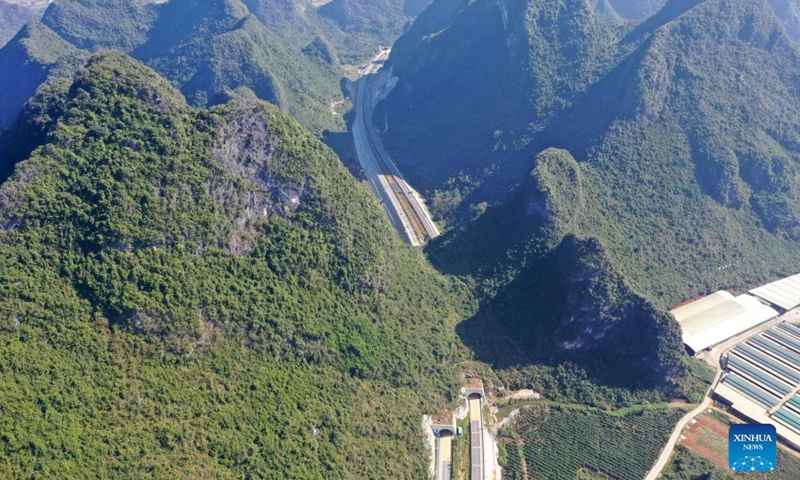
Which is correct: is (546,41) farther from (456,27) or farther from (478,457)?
(478,457)

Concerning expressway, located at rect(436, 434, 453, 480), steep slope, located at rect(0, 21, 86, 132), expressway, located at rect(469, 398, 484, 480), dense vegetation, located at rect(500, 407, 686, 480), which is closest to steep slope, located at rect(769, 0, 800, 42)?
dense vegetation, located at rect(500, 407, 686, 480)

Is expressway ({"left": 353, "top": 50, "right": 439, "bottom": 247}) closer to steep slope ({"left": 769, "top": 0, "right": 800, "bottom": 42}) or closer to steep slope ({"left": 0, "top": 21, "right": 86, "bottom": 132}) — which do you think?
steep slope ({"left": 0, "top": 21, "right": 86, "bottom": 132})

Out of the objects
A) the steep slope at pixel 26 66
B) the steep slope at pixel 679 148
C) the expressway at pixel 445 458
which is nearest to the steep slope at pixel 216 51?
the steep slope at pixel 26 66

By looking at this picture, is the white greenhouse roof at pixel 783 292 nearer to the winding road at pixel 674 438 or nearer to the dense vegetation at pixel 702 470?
the winding road at pixel 674 438

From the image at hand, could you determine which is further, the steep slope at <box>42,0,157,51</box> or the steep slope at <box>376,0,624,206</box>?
the steep slope at <box>42,0,157,51</box>

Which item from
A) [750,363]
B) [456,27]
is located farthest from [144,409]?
[456,27]

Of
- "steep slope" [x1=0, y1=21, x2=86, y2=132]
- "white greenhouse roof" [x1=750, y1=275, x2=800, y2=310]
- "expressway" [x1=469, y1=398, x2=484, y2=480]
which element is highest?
"white greenhouse roof" [x1=750, y1=275, x2=800, y2=310]
